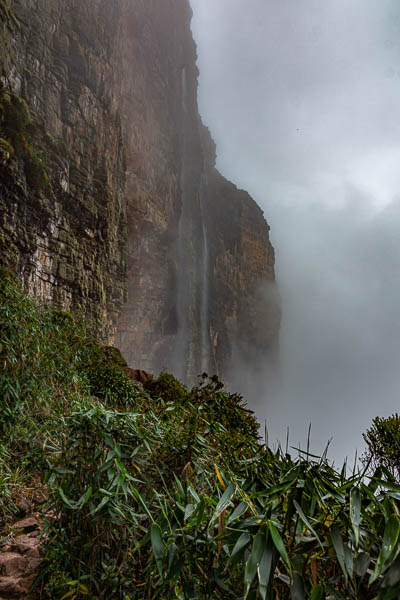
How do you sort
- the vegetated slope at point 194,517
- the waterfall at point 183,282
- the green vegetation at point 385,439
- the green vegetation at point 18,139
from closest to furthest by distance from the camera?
the vegetated slope at point 194,517, the green vegetation at point 385,439, the green vegetation at point 18,139, the waterfall at point 183,282

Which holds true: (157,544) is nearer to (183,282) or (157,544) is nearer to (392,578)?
(392,578)

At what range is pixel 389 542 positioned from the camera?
929mm

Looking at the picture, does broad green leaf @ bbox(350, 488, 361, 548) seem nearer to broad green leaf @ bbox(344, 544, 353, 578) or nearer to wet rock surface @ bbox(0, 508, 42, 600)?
broad green leaf @ bbox(344, 544, 353, 578)

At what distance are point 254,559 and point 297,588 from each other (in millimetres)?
193

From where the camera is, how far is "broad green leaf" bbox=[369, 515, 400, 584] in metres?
0.89

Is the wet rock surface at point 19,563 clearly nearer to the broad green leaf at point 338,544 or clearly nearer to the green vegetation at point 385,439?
the broad green leaf at point 338,544

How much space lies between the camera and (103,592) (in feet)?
5.48

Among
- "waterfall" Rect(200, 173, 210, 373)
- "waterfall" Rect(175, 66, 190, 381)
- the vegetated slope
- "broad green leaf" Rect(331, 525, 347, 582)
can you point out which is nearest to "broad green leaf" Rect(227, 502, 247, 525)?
the vegetated slope

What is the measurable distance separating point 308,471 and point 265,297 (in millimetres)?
59414

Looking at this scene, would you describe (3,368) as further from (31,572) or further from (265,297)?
(265,297)

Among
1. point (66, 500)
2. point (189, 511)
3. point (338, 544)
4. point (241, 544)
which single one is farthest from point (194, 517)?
point (66, 500)

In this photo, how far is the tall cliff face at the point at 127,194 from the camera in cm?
1277

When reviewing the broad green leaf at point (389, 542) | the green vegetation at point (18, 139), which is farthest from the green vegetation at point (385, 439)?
the green vegetation at point (18, 139)

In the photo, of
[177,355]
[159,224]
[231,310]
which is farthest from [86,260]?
[231,310]
